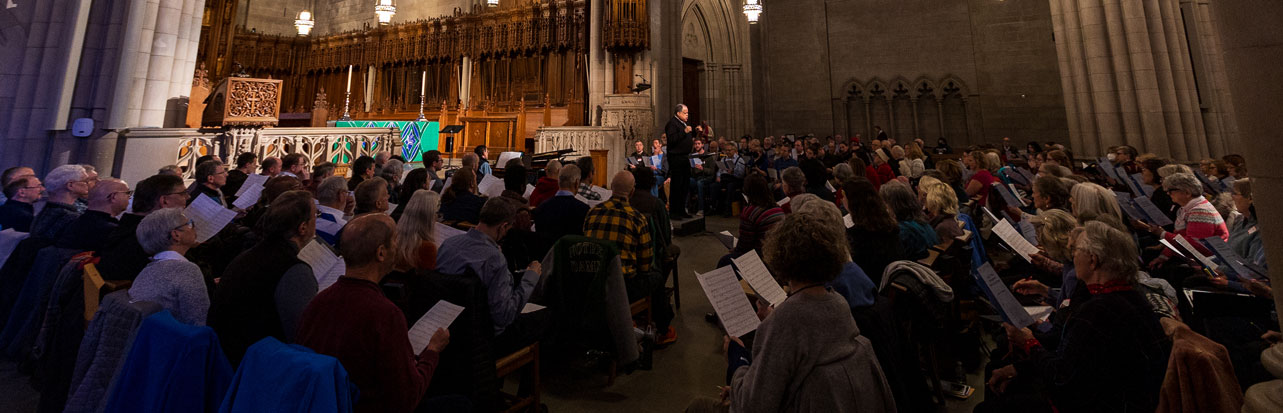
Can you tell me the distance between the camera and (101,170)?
5480mm

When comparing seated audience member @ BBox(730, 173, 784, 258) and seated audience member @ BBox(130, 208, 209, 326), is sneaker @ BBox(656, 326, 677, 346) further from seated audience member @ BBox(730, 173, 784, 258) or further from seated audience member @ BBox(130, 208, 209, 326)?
seated audience member @ BBox(130, 208, 209, 326)

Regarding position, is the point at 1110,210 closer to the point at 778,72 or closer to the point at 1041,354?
the point at 1041,354

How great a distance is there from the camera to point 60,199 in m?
2.99

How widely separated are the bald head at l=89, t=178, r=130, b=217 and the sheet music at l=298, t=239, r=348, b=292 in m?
1.47

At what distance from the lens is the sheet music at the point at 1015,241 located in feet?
8.20

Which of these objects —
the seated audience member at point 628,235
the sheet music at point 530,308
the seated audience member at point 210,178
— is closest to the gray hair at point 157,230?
the sheet music at point 530,308

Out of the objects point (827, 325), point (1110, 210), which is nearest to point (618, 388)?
point (827, 325)

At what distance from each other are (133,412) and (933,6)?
17495 millimetres

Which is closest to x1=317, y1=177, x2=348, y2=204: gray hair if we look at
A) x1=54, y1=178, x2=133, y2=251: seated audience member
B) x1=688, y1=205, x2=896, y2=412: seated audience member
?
x1=54, y1=178, x2=133, y2=251: seated audience member

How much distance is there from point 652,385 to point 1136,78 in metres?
9.65

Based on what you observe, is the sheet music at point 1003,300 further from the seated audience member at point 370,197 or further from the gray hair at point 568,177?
the seated audience member at point 370,197

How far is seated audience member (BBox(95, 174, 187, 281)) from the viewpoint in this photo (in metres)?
1.98

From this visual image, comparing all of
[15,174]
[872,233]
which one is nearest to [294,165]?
[15,174]

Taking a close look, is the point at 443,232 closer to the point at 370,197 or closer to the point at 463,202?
the point at 370,197
